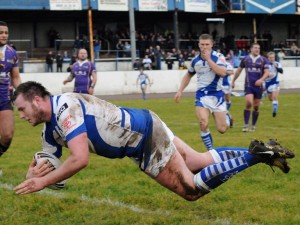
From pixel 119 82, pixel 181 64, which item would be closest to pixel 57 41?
pixel 119 82

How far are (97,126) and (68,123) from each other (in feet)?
1.32

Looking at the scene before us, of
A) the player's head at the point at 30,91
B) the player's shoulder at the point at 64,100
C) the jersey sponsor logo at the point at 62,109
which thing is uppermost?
the player's head at the point at 30,91

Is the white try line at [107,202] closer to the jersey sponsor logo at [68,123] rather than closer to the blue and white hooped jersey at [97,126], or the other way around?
the blue and white hooped jersey at [97,126]

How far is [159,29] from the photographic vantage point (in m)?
50.8

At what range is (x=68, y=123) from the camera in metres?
4.86

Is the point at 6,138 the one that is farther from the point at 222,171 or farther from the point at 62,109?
the point at 222,171

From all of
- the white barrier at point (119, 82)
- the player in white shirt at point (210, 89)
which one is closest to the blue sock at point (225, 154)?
the player in white shirt at point (210, 89)

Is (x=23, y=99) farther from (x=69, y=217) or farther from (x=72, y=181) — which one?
(x=72, y=181)

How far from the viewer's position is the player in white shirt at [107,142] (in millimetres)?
4828

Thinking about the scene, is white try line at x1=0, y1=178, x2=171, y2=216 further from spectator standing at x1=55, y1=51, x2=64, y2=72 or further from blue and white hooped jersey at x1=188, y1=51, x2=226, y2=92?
spectator standing at x1=55, y1=51, x2=64, y2=72

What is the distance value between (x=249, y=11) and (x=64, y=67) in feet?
62.2

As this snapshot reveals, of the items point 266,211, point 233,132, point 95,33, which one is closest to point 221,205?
point 266,211

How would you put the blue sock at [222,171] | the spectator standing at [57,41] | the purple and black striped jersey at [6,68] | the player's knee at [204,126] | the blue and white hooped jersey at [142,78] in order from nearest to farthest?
the blue sock at [222,171] < the purple and black striped jersey at [6,68] < the player's knee at [204,126] < the blue and white hooped jersey at [142,78] < the spectator standing at [57,41]

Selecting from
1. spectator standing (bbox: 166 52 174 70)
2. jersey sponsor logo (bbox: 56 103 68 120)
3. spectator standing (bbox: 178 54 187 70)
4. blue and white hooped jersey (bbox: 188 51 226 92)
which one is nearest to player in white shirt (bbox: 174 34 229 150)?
blue and white hooped jersey (bbox: 188 51 226 92)
